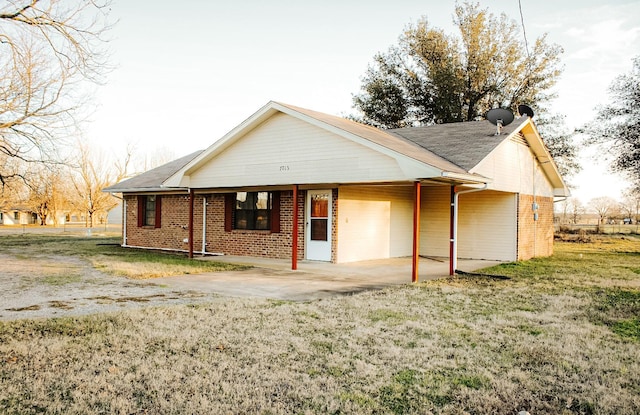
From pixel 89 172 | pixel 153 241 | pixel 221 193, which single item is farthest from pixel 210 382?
pixel 89 172

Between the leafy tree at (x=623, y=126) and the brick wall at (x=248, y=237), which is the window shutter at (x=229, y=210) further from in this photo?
the leafy tree at (x=623, y=126)

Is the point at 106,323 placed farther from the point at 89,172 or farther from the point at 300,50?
the point at 89,172

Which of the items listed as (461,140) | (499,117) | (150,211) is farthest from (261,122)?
(150,211)

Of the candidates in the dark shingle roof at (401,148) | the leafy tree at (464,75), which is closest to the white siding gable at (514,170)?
the dark shingle roof at (401,148)

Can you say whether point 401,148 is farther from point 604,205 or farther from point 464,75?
point 604,205

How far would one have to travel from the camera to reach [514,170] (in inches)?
596

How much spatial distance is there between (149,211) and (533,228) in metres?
14.3

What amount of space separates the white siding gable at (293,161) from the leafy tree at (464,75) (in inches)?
707

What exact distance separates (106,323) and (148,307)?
1142mm

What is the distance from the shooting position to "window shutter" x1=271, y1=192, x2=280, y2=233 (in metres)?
14.8

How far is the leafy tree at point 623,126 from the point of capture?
2273cm

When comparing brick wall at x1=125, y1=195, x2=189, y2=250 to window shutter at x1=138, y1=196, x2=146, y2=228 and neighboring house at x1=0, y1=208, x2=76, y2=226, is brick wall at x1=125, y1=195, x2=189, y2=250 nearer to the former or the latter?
window shutter at x1=138, y1=196, x2=146, y2=228

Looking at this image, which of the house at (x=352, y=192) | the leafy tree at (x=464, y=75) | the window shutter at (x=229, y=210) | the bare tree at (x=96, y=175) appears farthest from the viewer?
the bare tree at (x=96, y=175)

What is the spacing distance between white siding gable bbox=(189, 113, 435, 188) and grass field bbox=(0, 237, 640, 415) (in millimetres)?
4048
